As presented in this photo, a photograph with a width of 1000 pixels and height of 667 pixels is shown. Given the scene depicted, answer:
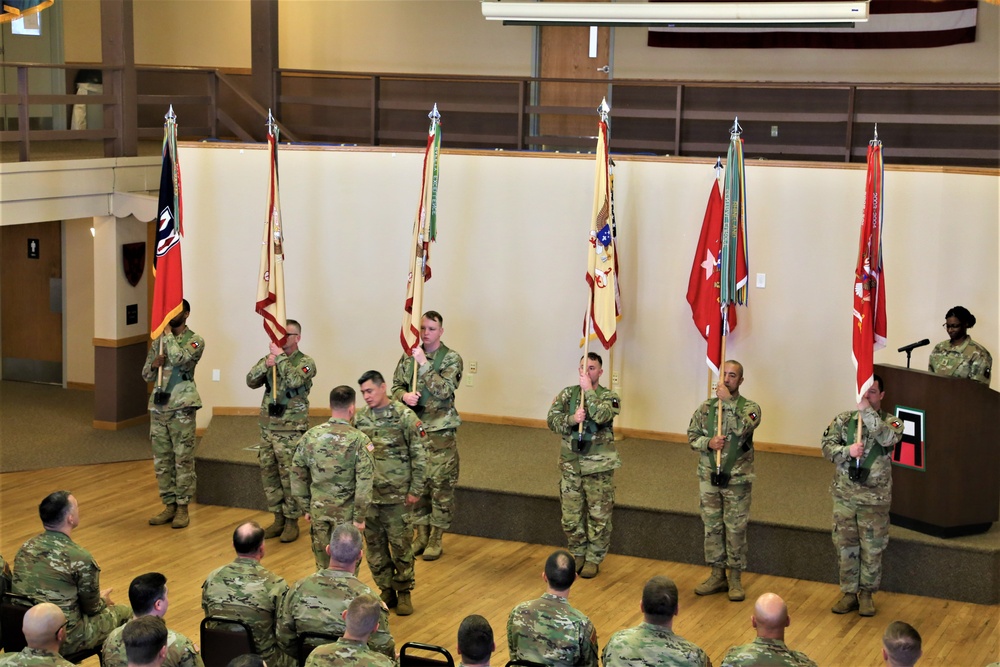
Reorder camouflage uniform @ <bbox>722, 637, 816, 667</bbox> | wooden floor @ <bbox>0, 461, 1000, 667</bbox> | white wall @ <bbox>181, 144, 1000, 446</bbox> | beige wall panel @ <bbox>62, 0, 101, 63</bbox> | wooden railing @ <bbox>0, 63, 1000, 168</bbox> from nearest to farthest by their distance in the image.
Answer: camouflage uniform @ <bbox>722, 637, 816, 667</bbox> → wooden floor @ <bbox>0, 461, 1000, 667</bbox> → white wall @ <bbox>181, 144, 1000, 446</bbox> → wooden railing @ <bbox>0, 63, 1000, 168</bbox> → beige wall panel @ <bbox>62, 0, 101, 63</bbox>

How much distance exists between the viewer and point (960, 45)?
11336 mm

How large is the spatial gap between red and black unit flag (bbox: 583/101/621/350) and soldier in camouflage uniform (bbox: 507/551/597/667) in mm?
3597

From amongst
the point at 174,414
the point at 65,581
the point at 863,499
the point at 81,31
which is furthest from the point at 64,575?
the point at 81,31

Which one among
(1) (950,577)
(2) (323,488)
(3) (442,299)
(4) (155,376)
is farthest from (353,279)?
(1) (950,577)

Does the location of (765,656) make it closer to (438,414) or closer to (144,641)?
(144,641)

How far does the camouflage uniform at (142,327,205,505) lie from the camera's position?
9.20 m

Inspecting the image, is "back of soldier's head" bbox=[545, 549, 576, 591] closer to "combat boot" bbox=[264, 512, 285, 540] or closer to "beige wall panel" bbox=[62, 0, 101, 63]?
"combat boot" bbox=[264, 512, 285, 540]

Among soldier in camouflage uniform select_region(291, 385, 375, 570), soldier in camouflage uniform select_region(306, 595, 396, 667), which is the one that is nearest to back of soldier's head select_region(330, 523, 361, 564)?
soldier in camouflage uniform select_region(306, 595, 396, 667)

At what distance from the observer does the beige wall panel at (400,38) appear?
43.0 ft

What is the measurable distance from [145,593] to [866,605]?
4.85 meters

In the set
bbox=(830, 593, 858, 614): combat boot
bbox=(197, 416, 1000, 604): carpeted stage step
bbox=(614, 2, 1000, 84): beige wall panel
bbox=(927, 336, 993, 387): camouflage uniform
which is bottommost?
bbox=(830, 593, 858, 614): combat boot

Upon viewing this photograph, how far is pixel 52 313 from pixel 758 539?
8887mm

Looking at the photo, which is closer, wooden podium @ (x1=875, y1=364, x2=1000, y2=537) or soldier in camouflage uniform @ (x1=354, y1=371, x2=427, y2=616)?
soldier in camouflage uniform @ (x1=354, y1=371, x2=427, y2=616)

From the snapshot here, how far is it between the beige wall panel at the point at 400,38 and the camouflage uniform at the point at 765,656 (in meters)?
9.07
